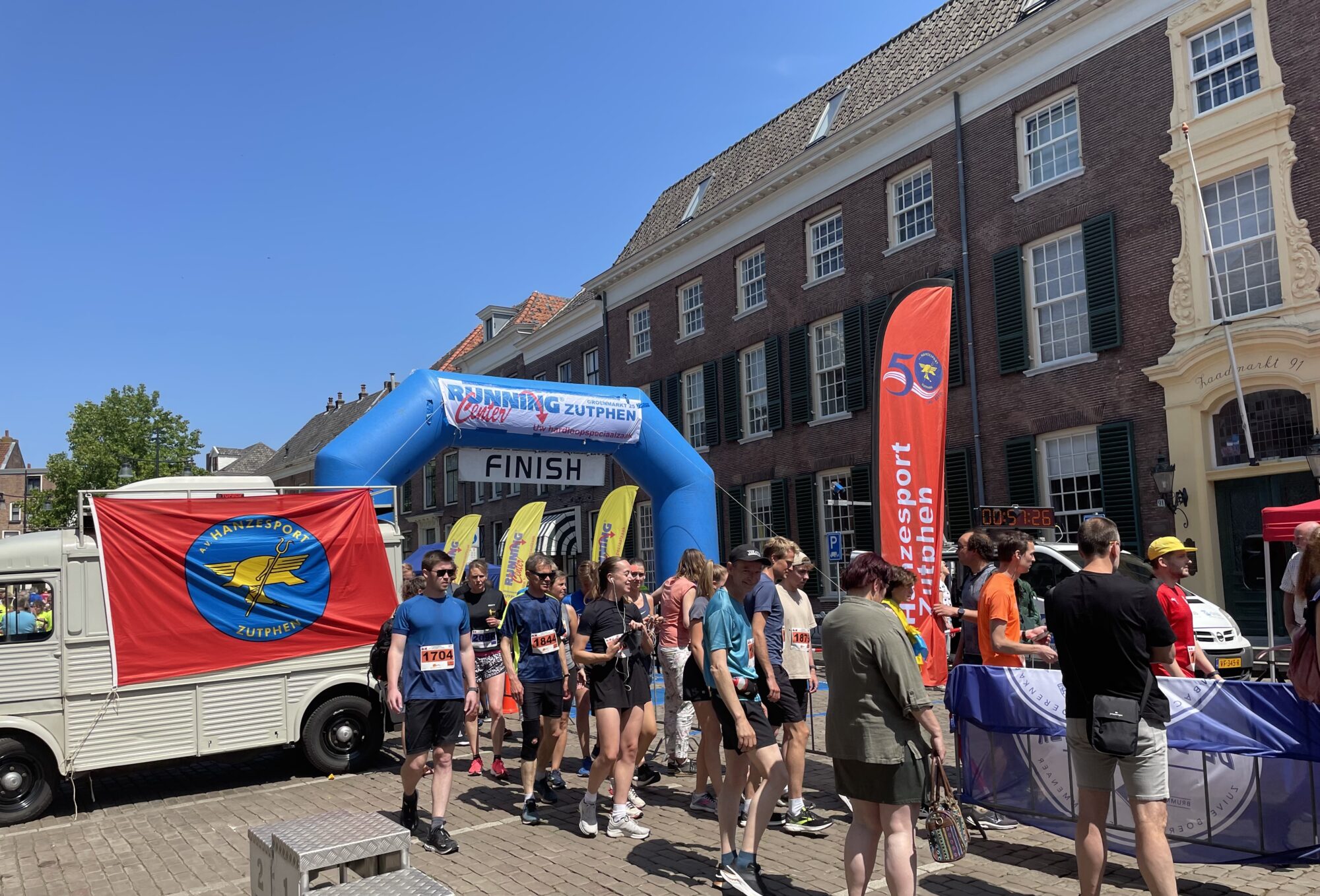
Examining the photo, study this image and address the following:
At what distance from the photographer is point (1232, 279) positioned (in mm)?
14680

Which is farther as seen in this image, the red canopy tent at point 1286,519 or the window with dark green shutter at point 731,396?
the window with dark green shutter at point 731,396

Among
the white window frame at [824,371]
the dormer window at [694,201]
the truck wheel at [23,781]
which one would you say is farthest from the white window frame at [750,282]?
the truck wheel at [23,781]

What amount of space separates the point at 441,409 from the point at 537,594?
4166 mm

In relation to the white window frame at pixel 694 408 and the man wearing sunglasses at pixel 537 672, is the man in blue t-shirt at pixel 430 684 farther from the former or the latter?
the white window frame at pixel 694 408

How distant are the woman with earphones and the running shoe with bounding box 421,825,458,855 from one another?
845 mm

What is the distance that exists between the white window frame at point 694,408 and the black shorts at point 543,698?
61.2ft

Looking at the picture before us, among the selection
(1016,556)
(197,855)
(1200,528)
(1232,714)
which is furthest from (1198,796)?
(1200,528)

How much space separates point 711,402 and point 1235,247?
13.3 meters

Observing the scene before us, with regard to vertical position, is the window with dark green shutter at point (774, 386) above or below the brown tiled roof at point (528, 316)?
below

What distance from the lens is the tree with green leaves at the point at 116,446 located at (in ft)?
149

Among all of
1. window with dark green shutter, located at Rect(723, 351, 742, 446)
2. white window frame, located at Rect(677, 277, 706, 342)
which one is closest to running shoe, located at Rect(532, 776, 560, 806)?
window with dark green shutter, located at Rect(723, 351, 742, 446)

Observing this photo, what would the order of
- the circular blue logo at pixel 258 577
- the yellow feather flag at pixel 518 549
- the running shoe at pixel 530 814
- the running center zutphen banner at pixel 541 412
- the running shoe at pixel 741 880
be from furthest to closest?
the yellow feather flag at pixel 518 549 < the running center zutphen banner at pixel 541 412 < the circular blue logo at pixel 258 577 < the running shoe at pixel 530 814 < the running shoe at pixel 741 880

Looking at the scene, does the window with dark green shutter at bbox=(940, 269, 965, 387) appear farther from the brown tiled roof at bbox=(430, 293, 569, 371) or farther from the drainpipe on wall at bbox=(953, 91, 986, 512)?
the brown tiled roof at bbox=(430, 293, 569, 371)

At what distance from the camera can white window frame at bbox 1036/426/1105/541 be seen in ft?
53.9
